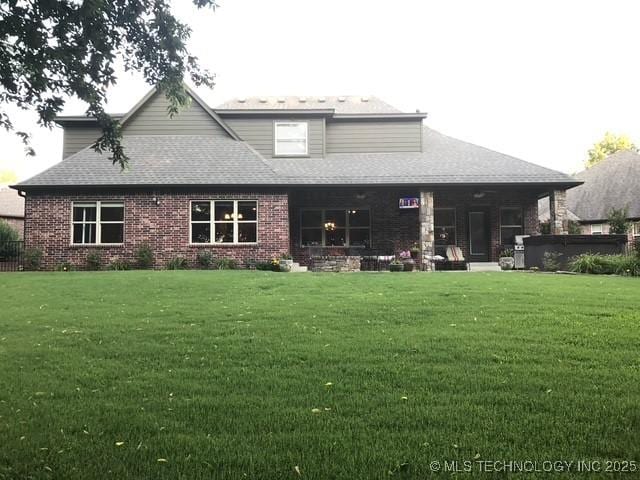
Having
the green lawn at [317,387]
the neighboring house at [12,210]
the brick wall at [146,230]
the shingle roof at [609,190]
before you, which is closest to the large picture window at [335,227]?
the brick wall at [146,230]

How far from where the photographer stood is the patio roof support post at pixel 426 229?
16.6 m

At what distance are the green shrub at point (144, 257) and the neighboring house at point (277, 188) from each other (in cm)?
30

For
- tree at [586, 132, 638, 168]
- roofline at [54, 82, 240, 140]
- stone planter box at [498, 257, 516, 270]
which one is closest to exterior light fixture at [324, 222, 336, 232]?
roofline at [54, 82, 240, 140]

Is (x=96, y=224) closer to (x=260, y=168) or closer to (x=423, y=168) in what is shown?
(x=260, y=168)

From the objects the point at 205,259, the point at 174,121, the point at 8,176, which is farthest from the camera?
the point at 8,176

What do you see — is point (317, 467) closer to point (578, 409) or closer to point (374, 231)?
point (578, 409)

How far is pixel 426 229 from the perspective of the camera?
16891 millimetres

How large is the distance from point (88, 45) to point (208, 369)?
3.48 meters

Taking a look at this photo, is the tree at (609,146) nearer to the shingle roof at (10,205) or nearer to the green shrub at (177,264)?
the green shrub at (177,264)

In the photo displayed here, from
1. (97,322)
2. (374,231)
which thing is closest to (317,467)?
(97,322)

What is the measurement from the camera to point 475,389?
3977 millimetres

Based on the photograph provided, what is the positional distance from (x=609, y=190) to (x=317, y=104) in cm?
2039

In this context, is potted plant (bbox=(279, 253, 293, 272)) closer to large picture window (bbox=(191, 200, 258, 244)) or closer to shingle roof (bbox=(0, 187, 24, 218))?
large picture window (bbox=(191, 200, 258, 244))

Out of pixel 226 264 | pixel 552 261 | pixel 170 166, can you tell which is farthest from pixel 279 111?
pixel 552 261
